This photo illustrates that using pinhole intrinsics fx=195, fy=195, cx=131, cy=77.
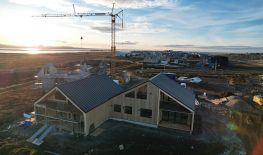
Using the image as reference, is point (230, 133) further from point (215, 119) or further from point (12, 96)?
point (12, 96)

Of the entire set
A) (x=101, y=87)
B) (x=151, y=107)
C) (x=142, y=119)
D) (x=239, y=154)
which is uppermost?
(x=101, y=87)

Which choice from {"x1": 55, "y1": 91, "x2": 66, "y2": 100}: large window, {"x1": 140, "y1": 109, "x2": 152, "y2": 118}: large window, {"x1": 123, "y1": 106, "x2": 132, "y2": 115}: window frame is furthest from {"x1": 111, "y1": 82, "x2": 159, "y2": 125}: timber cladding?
{"x1": 55, "y1": 91, "x2": 66, "y2": 100}: large window

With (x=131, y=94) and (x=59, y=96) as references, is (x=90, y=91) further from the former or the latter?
(x=131, y=94)

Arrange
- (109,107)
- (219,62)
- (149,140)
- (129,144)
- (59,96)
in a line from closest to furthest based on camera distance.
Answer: (129,144), (149,140), (59,96), (109,107), (219,62)

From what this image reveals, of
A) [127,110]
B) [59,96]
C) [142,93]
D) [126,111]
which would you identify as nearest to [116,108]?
[126,111]

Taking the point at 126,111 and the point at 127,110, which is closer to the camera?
the point at 127,110

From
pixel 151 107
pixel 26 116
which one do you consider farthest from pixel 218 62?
pixel 26 116

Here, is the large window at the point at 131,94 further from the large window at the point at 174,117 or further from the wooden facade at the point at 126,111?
the large window at the point at 174,117

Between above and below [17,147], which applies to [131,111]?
above
